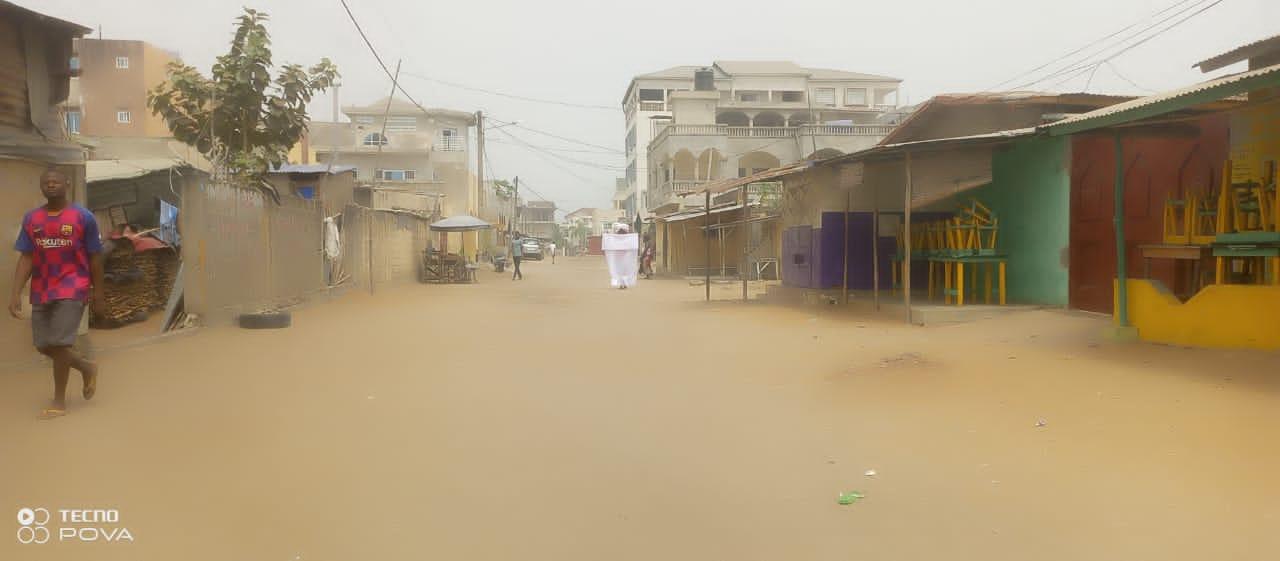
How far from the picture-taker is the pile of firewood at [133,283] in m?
11.9

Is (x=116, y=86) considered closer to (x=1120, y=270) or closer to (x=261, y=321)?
(x=261, y=321)

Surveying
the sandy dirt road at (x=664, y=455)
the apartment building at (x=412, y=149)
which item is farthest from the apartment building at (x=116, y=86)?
the sandy dirt road at (x=664, y=455)

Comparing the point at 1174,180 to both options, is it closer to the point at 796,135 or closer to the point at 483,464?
the point at 483,464

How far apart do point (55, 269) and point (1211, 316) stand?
32.6ft

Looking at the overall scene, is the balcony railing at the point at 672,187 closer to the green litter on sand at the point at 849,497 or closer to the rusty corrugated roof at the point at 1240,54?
the rusty corrugated roof at the point at 1240,54

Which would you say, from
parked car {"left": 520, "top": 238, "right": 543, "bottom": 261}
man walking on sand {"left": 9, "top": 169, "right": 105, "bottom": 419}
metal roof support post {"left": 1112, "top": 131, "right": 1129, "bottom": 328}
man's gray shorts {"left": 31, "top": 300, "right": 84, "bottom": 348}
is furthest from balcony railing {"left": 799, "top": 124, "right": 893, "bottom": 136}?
man's gray shorts {"left": 31, "top": 300, "right": 84, "bottom": 348}

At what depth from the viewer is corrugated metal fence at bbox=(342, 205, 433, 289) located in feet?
71.0

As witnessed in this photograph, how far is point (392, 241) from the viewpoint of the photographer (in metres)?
26.2

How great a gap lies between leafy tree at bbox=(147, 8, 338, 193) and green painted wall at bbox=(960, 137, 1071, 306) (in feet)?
37.4

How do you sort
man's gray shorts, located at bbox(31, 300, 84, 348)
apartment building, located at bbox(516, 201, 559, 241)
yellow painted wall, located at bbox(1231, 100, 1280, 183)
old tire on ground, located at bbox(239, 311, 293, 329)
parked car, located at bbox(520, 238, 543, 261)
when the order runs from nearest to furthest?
man's gray shorts, located at bbox(31, 300, 84, 348) → yellow painted wall, located at bbox(1231, 100, 1280, 183) → old tire on ground, located at bbox(239, 311, 293, 329) → parked car, located at bbox(520, 238, 543, 261) → apartment building, located at bbox(516, 201, 559, 241)

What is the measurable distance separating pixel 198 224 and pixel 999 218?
39.2 feet

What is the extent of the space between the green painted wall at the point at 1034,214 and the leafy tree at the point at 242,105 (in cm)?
1138

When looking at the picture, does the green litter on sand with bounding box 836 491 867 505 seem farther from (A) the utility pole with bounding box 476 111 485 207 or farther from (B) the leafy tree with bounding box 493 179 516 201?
(B) the leafy tree with bounding box 493 179 516 201

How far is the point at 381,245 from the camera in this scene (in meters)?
24.6
